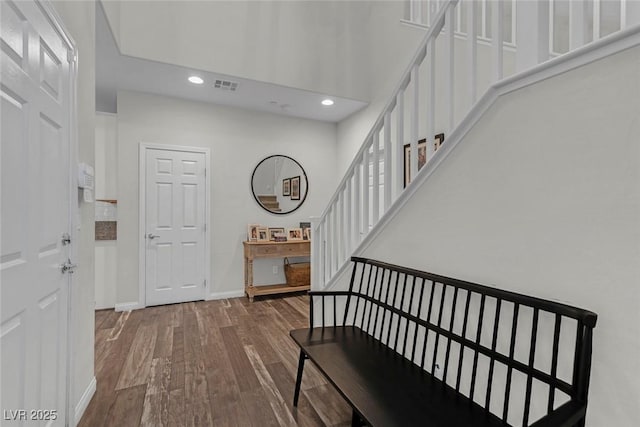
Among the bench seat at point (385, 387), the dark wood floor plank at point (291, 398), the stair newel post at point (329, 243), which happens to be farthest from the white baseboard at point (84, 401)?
the stair newel post at point (329, 243)

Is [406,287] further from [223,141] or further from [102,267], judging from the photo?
[102,267]

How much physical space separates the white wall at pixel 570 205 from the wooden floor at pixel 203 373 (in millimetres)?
1294

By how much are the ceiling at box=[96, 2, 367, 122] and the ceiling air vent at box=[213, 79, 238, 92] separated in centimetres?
6

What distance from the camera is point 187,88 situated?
12.6 feet

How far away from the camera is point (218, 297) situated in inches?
171

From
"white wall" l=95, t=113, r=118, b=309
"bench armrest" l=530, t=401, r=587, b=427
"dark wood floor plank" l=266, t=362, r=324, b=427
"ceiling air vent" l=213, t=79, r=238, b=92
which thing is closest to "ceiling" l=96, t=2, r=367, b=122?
"ceiling air vent" l=213, t=79, r=238, b=92

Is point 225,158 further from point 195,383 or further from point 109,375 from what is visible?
point 195,383

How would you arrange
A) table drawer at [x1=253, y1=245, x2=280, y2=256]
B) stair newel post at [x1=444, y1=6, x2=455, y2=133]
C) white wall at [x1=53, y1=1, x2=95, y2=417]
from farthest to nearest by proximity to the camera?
table drawer at [x1=253, y1=245, x2=280, y2=256] → white wall at [x1=53, y1=1, x2=95, y2=417] → stair newel post at [x1=444, y1=6, x2=455, y2=133]

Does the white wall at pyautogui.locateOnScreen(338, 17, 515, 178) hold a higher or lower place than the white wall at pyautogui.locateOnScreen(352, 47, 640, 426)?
higher

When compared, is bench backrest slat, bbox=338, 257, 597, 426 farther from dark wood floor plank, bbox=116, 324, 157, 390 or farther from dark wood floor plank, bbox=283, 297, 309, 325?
dark wood floor plank, bbox=283, 297, 309, 325

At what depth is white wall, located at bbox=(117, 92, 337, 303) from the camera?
389 centimetres

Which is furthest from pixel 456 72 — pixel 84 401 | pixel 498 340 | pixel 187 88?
pixel 84 401

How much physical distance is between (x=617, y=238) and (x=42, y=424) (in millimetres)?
2369

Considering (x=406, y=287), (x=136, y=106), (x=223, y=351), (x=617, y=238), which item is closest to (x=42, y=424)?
(x=223, y=351)
